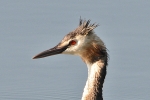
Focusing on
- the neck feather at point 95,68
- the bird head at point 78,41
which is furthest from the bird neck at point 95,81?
the bird head at point 78,41

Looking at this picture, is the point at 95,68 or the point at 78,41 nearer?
the point at 95,68

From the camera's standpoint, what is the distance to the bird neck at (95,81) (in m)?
12.7

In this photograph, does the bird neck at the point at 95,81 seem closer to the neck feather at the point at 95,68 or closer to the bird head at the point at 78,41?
the neck feather at the point at 95,68

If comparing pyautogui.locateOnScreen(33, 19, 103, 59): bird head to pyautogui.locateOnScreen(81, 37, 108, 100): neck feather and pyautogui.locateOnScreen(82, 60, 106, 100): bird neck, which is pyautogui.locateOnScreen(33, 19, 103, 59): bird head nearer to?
pyautogui.locateOnScreen(81, 37, 108, 100): neck feather

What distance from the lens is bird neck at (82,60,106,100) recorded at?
1271 cm

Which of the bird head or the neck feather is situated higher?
the bird head

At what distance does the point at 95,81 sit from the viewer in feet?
41.9

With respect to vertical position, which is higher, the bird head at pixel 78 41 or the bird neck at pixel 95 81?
the bird head at pixel 78 41

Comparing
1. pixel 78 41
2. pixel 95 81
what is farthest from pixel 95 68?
pixel 78 41

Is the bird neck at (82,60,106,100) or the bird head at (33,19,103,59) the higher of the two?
the bird head at (33,19,103,59)

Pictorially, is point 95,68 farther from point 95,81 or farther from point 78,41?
point 78,41

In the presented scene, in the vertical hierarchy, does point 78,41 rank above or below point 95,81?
above

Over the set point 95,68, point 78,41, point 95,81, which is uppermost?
point 78,41

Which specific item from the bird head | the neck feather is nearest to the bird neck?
the neck feather
